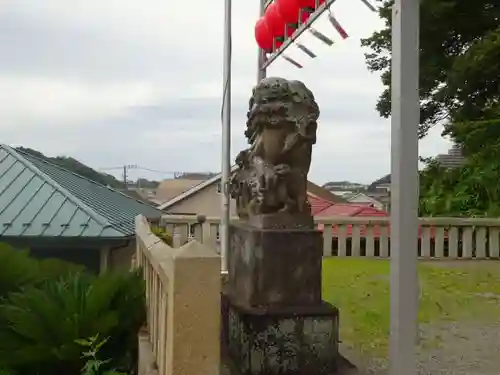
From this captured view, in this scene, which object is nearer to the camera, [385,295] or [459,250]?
[385,295]

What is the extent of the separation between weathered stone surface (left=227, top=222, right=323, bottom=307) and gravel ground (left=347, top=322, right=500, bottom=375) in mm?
747

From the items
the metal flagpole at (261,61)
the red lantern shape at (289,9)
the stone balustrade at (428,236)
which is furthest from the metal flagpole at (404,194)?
the stone balustrade at (428,236)

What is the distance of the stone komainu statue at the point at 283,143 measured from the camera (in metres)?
4.27

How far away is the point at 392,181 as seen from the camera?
383 cm

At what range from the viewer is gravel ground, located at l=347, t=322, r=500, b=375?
4.58 m

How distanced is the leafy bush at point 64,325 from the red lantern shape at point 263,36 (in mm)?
4499

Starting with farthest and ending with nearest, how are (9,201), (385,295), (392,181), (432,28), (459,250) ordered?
(432,28), (459,250), (385,295), (9,201), (392,181)

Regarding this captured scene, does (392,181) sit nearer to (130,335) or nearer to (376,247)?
(130,335)

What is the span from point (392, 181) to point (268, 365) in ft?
4.44

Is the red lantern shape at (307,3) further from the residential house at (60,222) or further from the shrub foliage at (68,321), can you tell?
the shrub foliage at (68,321)

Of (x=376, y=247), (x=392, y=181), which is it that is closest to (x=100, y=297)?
(x=392, y=181)

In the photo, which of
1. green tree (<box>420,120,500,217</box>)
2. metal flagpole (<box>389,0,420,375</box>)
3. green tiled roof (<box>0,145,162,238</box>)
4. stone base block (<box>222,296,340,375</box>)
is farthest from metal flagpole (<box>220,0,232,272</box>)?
green tree (<box>420,120,500,217</box>)

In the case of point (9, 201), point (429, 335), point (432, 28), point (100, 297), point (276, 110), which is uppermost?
point (432, 28)

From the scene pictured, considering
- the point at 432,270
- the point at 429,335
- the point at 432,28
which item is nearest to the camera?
the point at 429,335
